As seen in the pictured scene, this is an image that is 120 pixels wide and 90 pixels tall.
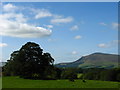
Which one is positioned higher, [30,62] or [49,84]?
[30,62]

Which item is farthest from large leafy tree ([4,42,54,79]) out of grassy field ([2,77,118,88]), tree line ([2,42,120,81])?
grassy field ([2,77,118,88])

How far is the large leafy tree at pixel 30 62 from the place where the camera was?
45125mm

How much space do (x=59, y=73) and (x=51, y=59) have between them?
12506mm

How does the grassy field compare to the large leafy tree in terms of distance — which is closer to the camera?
the grassy field

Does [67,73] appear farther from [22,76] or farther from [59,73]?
[22,76]

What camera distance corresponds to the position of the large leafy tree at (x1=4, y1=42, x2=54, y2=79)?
1777 inches

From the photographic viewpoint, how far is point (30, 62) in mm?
45406

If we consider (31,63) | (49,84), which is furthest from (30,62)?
(49,84)

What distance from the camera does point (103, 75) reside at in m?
63.3

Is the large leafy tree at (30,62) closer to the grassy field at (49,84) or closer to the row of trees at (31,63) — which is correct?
the row of trees at (31,63)

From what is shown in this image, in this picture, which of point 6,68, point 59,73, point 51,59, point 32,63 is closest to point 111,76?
point 59,73

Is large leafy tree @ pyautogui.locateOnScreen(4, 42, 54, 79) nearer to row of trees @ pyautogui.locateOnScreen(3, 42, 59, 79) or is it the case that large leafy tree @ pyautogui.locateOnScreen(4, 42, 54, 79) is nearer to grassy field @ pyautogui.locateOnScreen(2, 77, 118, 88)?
row of trees @ pyautogui.locateOnScreen(3, 42, 59, 79)

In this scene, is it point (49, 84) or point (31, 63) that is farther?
point (31, 63)

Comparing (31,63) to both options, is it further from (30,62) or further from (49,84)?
(49,84)
